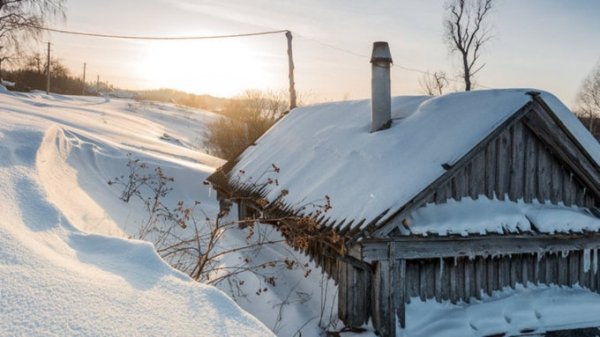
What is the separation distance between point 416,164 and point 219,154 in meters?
20.6

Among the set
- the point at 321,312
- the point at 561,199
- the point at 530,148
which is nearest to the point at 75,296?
the point at 321,312

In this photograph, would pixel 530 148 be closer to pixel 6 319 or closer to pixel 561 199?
pixel 561 199

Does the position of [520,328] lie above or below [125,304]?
below

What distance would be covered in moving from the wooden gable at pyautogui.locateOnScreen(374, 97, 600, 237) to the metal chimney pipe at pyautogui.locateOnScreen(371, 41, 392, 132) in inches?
85.0

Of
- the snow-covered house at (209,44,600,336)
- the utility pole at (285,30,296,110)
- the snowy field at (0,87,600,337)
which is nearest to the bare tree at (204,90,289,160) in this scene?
the utility pole at (285,30,296,110)

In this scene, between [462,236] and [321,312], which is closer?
[462,236]

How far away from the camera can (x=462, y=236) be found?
19.6 feet

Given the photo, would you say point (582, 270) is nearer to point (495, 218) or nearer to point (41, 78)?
point (495, 218)

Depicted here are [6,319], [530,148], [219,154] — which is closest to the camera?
[6,319]

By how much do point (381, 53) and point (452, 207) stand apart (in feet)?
12.3

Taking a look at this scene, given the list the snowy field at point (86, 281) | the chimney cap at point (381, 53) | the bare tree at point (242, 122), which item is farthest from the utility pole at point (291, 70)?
the snowy field at point (86, 281)

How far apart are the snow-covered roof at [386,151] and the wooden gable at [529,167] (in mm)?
351

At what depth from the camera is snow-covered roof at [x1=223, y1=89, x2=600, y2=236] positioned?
6.05m

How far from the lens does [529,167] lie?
22.5 feet
